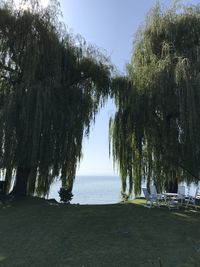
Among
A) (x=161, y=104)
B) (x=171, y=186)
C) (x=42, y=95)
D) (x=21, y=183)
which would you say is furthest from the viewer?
(x=171, y=186)

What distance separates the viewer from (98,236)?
690cm

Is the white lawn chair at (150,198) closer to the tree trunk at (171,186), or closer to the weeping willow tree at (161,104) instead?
the weeping willow tree at (161,104)

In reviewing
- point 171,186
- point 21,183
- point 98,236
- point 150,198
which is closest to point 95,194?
point 171,186

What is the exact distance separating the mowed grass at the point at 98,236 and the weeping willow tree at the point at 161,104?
92.5 inches

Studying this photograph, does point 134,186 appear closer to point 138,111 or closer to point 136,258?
point 138,111

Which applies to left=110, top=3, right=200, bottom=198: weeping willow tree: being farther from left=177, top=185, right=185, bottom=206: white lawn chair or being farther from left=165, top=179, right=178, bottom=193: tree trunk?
left=177, top=185, right=185, bottom=206: white lawn chair

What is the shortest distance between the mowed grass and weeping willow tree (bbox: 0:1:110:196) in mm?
1799

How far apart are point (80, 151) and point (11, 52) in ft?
14.8

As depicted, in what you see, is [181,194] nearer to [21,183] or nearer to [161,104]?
[161,104]

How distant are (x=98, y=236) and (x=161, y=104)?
219 inches

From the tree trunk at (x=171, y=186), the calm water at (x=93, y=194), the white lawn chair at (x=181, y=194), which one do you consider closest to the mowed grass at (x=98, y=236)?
the white lawn chair at (x=181, y=194)

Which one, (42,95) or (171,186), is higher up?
(42,95)

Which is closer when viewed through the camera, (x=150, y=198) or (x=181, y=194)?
(x=150, y=198)

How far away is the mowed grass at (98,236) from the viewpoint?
5570 millimetres
